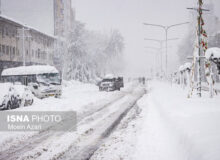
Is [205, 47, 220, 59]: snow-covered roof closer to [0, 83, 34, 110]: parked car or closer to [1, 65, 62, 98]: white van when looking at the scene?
[0, 83, 34, 110]: parked car

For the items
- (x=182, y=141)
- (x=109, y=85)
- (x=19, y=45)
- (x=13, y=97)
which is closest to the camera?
(x=182, y=141)

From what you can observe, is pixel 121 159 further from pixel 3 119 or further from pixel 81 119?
pixel 3 119

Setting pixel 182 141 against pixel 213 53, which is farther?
pixel 213 53

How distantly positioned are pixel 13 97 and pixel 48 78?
784 cm

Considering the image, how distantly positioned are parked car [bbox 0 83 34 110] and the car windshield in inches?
237

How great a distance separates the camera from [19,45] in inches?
1842

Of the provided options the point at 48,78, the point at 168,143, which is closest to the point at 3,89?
the point at 48,78

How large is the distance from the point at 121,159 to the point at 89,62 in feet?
146

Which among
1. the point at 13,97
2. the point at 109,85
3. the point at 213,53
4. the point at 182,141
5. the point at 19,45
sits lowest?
the point at 182,141

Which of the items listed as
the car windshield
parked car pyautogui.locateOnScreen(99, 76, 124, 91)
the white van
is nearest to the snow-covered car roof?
the white van

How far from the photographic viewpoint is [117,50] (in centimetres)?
6372

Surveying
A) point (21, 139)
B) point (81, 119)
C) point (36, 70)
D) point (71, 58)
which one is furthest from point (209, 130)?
point (71, 58)

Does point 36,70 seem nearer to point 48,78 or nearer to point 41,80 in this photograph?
point 41,80

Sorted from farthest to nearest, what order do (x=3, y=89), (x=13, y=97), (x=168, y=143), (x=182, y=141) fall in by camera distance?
(x=13, y=97)
(x=3, y=89)
(x=168, y=143)
(x=182, y=141)
